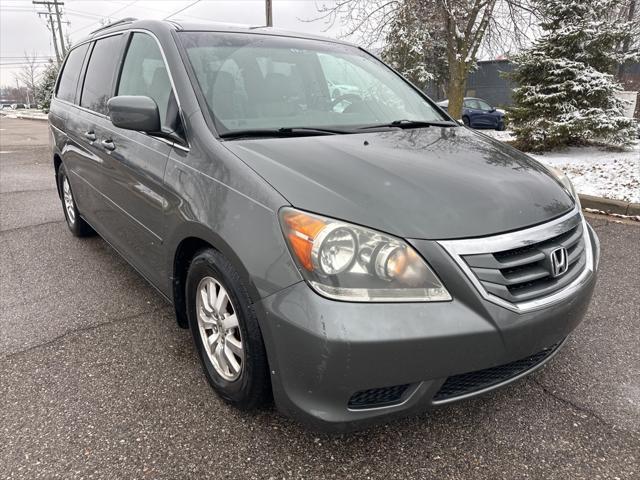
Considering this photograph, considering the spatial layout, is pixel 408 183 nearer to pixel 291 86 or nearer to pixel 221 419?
pixel 291 86

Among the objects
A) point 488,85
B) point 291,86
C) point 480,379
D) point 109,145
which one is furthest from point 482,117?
point 480,379

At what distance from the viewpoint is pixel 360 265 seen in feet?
5.41

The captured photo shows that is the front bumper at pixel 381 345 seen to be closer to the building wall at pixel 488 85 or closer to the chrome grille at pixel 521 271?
the chrome grille at pixel 521 271

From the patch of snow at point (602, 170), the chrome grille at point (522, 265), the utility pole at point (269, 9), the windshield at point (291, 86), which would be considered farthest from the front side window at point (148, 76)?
the utility pole at point (269, 9)

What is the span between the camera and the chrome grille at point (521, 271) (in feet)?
5.58

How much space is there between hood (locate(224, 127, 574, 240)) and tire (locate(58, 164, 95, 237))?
305cm

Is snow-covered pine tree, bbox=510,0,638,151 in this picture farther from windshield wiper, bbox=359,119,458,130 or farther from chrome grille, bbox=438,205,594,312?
chrome grille, bbox=438,205,594,312

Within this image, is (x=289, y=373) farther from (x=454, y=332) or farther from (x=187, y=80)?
(x=187, y=80)

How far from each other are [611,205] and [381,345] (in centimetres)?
528

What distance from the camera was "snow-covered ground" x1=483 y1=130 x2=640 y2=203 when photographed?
20.2 feet

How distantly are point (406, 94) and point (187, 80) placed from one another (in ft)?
4.85

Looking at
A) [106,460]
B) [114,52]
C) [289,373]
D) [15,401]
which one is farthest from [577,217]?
[114,52]

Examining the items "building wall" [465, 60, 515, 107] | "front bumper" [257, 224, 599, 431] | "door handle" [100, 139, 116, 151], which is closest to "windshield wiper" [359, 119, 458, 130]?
"front bumper" [257, 224, 599, 431]

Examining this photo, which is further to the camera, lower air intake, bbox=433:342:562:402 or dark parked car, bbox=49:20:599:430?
lower air intake, bbox=433:342:562:402
